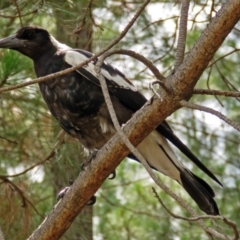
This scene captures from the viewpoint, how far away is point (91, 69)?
368 centimetres

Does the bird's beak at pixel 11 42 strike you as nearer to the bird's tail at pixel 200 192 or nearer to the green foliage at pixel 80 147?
the green foliage at pixel 80 147

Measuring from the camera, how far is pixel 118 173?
6.02 metres

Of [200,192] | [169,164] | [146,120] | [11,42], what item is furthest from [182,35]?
[11,42]

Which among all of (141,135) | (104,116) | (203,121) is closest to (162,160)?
(104,116)

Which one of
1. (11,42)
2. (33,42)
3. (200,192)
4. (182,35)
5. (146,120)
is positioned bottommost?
(146,120)

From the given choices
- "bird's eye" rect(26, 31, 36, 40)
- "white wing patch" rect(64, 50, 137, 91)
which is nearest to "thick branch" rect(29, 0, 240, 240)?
"white wing patch" rect(64, 50, 137, 91)

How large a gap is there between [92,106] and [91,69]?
176 millimetres

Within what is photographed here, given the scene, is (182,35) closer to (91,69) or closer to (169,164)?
(91,69)

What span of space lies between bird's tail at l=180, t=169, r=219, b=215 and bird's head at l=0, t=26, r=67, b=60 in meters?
0.95

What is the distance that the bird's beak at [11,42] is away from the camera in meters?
3.82

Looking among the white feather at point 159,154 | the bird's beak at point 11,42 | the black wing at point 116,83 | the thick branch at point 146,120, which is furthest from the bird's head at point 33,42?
the thick branch at point 146,120

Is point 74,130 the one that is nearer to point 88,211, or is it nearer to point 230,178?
point 88,211

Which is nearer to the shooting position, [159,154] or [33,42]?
[159,154]

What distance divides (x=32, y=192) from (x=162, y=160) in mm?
1007
